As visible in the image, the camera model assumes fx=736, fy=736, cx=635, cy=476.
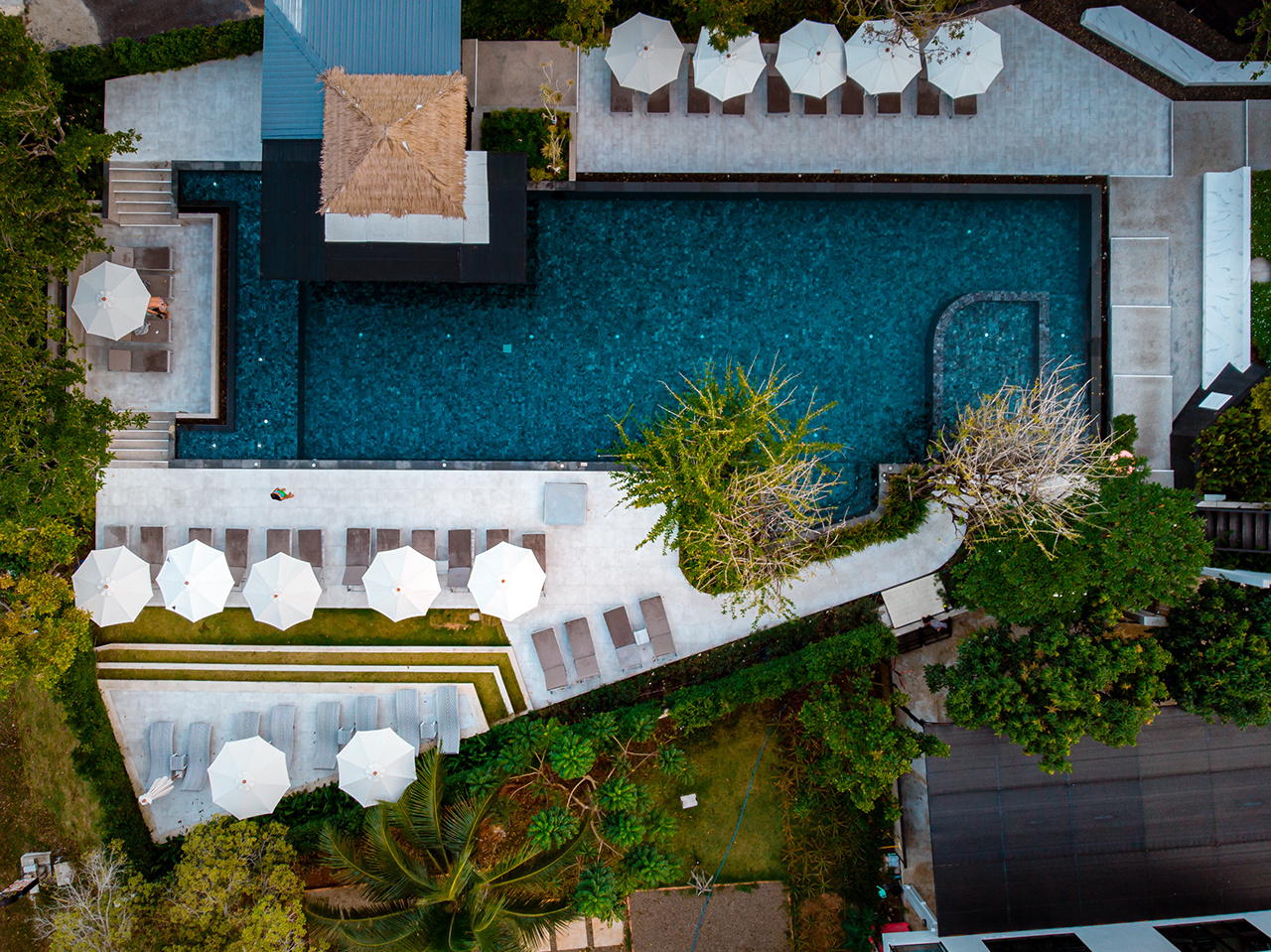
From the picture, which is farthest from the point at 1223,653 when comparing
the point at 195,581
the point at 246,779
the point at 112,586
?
the point at 112,586

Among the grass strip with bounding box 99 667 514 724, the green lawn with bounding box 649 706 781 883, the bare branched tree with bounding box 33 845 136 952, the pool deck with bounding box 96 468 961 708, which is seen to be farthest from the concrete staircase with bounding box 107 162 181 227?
the green lawn with bounding box 649 706 781 883

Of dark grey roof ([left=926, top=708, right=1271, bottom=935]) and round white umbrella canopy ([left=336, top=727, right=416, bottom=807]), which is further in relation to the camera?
round white umbrella canopy ([left=336, top=727, right=416, bottom=807])

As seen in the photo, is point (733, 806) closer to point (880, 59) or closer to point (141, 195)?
point (880, 59)

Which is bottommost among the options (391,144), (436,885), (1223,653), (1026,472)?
(436,885)

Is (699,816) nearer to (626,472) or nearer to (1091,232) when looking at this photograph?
(626,472)

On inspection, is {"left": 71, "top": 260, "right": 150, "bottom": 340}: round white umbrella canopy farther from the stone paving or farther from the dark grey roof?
the dark grey roof

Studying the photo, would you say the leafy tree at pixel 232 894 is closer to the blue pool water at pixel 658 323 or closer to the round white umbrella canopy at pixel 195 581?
the round white umbrella canopy at pixel 195 581

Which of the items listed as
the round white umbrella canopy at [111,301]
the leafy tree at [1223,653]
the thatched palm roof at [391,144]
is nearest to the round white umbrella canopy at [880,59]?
the thatched palm roof at [391,144]
